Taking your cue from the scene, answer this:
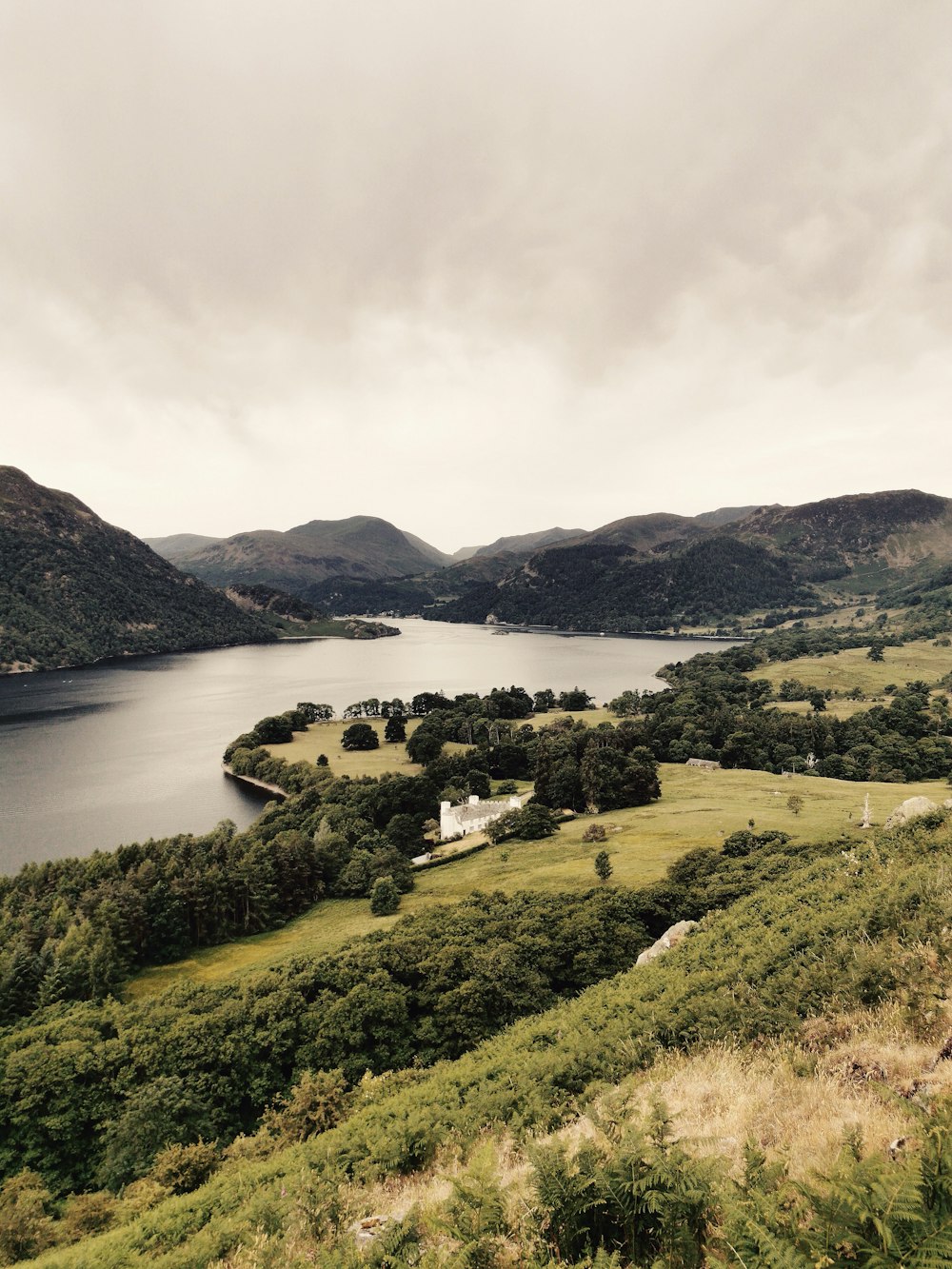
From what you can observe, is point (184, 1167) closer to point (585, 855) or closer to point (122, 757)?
point (585, 855)

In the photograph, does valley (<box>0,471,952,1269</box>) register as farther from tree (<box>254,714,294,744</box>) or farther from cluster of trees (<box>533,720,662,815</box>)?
tree (<box>254,714,294,744</box>)

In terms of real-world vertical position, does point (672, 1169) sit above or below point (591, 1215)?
above

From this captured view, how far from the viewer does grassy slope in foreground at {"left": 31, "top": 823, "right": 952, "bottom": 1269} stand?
12.8 meters

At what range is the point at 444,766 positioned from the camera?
101000 millimetres

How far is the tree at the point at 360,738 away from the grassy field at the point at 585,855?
63416mm

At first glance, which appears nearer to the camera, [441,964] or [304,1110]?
[304,1110]

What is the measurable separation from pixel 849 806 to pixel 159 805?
98.3 meters

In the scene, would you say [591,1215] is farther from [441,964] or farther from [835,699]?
[835,699]

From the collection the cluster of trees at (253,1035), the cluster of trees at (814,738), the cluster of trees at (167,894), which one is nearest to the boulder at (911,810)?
the cluster of trees at (253,1035)

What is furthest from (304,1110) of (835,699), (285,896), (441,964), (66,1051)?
(835,699)

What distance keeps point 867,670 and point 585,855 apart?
160 m

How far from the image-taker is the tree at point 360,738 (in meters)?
126

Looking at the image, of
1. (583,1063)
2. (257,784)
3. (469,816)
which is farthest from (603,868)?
(257,784)

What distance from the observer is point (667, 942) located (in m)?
31.0
